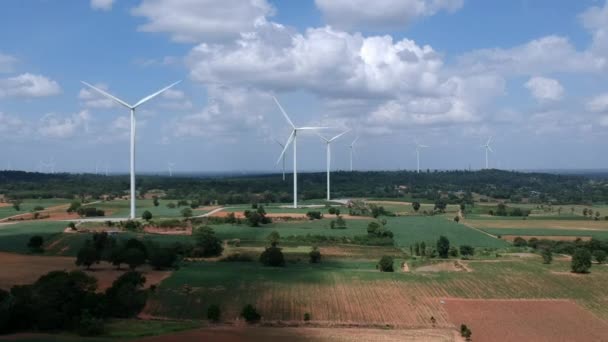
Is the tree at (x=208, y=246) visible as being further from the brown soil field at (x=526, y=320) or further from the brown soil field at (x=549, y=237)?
the brown soil field at (x=549, y=237)

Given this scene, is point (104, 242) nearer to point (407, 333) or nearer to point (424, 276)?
point (424, 276)

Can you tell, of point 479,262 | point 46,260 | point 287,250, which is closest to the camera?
point 46,260

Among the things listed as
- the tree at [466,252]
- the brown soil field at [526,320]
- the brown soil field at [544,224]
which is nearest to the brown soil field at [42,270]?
the brown soil field at [526,320]

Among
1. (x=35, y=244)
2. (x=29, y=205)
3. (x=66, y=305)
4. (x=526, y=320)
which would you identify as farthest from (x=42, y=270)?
(x=29, y=205)

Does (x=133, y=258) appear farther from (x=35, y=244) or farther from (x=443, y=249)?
(x=443, y=249)

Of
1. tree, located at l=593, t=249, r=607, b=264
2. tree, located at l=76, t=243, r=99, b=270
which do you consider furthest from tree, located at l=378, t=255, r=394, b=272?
tree, located at l=76, t=243, r=99, b=270

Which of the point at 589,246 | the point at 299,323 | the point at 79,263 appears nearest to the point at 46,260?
the point at 79,263
